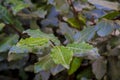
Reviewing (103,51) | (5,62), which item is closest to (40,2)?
(5,62)

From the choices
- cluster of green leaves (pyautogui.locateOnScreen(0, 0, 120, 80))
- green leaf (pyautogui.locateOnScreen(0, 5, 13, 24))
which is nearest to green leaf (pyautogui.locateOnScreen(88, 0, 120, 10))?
cluster of green leaves (pyautogui.locateOnScreen(0, 0, 120, 80))

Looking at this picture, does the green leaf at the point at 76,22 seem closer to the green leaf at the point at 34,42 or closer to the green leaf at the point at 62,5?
the green leaf at the point at 62,5

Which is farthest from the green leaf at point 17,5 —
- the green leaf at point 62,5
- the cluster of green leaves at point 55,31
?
the green leaf at point 62,5

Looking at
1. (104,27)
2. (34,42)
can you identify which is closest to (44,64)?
(34,42)

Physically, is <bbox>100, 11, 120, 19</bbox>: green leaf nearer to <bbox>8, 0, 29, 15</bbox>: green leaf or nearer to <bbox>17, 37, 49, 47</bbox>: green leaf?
<bbox>17, 37, 49, 47</bbox>: green leaf

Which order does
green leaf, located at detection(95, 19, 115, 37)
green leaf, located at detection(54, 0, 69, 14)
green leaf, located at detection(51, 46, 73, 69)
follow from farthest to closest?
green leaf, located at detection(54, 0, 69, 14) → green leaf, located at detection(95, 19, 115, 37) → green leaf, located at detection(51, 46, 73, 69)

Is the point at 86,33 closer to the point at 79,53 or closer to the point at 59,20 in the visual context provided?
the point at 79,53

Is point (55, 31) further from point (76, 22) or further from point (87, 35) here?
point (87, 35)

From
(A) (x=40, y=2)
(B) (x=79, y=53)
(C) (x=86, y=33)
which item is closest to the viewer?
(B) (x=79, y=53)
